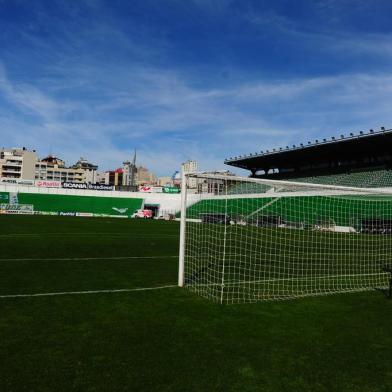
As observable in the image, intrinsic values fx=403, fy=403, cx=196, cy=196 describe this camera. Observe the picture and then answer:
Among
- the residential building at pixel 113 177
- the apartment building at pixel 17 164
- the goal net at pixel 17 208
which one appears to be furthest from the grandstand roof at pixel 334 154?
the residential building at pixel 113 177

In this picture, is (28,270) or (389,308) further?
(28,270)

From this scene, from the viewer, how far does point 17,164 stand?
356 ft

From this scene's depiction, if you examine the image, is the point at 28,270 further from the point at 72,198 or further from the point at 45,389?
the point at 72,198

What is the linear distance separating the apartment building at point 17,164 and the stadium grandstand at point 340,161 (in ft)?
241

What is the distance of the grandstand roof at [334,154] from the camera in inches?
1551

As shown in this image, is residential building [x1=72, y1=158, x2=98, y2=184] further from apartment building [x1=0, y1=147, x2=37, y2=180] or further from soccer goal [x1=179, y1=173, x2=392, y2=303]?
soccer goal [x1=179, y1=173, x2=392, y2=303]

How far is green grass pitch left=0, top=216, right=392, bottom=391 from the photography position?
3654mm

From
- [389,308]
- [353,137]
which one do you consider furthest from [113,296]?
[353,137]

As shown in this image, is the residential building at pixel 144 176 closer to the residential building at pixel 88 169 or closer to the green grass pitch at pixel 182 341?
the residential building at pixel 88 169

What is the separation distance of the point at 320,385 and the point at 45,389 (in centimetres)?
242

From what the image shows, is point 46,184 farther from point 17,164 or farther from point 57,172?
point 57,172

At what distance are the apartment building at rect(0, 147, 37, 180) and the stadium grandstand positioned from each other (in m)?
73.5

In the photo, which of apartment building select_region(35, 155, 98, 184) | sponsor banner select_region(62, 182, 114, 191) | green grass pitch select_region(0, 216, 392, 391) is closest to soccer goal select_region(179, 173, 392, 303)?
green grass pitch select_region(0, 216, 392, 391)

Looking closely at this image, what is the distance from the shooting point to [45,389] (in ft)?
11.1
